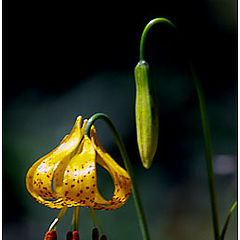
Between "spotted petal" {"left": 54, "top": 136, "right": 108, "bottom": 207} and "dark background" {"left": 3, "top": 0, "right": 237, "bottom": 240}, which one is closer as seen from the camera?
"spotted petal" {"left": 54, "top": 136, "right": 108, "bottom": 207}

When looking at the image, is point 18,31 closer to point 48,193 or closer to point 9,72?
point 9,72

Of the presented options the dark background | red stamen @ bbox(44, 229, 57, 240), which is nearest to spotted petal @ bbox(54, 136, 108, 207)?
red stamen @ bbox(44, 229, 57, 240)

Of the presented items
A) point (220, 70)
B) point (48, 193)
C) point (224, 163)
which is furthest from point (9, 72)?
point (48, 193)

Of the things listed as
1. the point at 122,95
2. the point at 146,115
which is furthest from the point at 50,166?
the point at 122,95

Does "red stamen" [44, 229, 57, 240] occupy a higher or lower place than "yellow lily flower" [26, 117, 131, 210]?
lower

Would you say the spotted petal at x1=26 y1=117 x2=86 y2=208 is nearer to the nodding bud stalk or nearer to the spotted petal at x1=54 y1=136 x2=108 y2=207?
the spotted petal at x1=54 y1=136 x2=108 y2=207

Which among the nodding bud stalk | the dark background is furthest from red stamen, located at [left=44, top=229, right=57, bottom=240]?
the dark background

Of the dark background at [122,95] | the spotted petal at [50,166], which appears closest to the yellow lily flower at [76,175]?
the spotted petal at [50,166]
